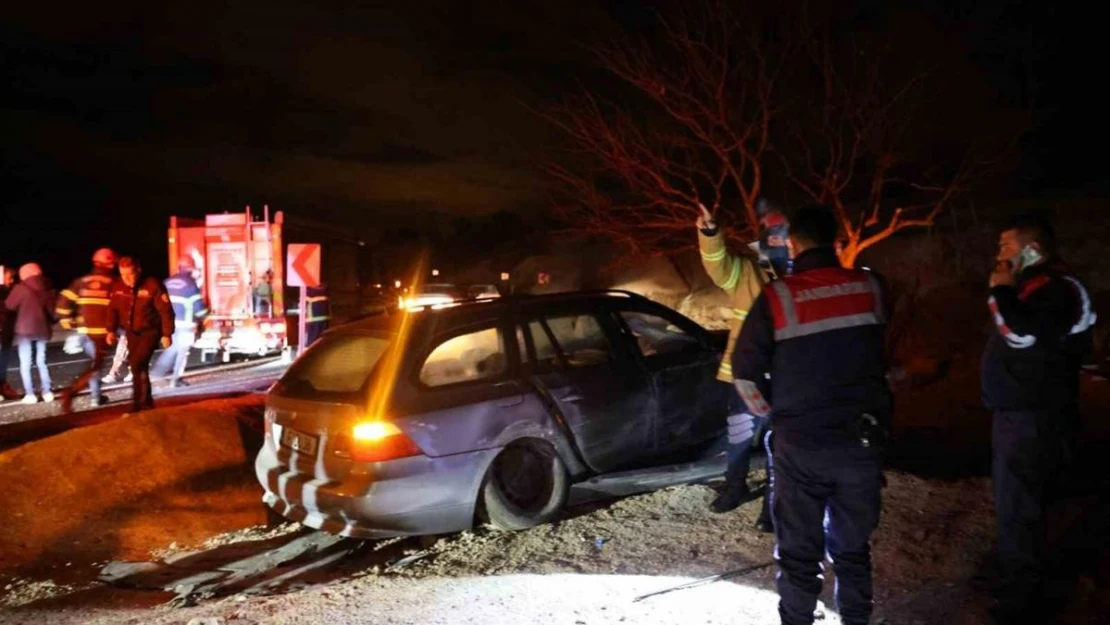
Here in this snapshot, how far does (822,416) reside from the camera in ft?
10.8

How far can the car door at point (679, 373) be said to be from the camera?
623 cm

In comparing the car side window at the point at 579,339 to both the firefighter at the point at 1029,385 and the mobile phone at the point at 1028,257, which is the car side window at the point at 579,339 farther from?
the mobile phone at the point at 1028,257

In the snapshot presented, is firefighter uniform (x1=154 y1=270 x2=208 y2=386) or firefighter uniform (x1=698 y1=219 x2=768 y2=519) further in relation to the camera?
firefighter uniform (x1=154 y1=270 x2=208 y2=386)

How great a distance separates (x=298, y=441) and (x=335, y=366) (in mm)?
533

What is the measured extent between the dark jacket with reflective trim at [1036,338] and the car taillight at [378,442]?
315cm

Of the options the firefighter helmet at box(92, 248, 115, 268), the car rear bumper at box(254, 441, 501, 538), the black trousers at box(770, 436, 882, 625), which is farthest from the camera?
the firefighter helmet at box(92, 248, 115, 268)

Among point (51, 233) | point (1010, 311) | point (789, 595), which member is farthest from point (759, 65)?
point (51, 233)

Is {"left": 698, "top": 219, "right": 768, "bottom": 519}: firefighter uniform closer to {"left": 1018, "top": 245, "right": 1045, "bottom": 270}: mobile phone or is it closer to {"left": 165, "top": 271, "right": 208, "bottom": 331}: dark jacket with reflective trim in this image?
{"left": 1018, "top": 245, "right": 1045, "bottom": 270}: mobile phone

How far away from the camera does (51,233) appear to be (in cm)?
5347

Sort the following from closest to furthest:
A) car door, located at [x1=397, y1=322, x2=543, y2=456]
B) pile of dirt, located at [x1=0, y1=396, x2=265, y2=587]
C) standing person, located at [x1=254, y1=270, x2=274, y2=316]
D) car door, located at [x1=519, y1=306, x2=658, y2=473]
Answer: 1. car door, located at [x1=397, y1=322, x2=543, y2=456]
2. car door, located at [x1=519, y1=306, x2=658, y2=473]
3. pile of dirt, located at [x1=0, y1=396, x2=265, y2=587]
4. standing person, located at [x1=254, y1=270, x2=274, y2=316]

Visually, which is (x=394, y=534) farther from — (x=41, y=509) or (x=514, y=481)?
(x=41, y=509)

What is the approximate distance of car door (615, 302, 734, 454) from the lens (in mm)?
6234

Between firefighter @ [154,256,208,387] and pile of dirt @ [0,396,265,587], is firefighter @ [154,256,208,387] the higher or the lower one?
the higher one

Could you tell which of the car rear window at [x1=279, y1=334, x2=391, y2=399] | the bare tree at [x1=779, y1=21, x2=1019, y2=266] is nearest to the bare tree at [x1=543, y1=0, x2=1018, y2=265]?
the bare tree at [x1=779, y1=21, x2=1019, y2=266]
